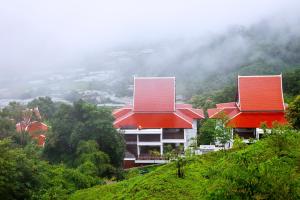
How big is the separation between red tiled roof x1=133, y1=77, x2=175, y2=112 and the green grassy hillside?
11648 mm

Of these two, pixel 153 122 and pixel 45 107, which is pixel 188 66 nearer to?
pixel 45 107

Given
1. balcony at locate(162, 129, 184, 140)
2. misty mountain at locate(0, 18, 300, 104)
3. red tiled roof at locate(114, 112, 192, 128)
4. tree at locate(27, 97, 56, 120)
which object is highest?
misty mountain at locate(0, 18, 300, 104)

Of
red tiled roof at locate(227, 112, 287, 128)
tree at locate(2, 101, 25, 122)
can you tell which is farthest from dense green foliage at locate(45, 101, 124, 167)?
red tiled roof at locate(227, 112, 287, 128)

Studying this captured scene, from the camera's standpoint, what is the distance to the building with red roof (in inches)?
915

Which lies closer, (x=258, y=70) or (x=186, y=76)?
(x=258, y=70)

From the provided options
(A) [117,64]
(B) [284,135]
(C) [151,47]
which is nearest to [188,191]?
(B) [284,135]

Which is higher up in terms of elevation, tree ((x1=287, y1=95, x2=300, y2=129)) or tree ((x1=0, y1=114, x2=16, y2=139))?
tree ((x1=287, y1=95, x2=300, y2=129))

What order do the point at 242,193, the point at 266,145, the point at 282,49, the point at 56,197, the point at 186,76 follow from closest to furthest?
the point at 242,193 → the point at 56,197 → the point at 266,145 → the point at 282,49 → the point at 186,76

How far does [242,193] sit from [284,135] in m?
4.60

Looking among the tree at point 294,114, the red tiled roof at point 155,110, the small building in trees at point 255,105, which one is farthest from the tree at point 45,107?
the tree at point 294,114

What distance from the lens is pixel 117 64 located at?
7694cm

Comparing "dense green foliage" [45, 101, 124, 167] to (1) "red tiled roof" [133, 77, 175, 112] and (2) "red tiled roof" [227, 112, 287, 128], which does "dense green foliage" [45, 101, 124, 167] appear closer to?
(1) "red tiled roof" [133, 77, 175, 112]

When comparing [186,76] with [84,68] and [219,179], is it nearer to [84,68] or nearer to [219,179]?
[84,68]

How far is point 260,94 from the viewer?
24.3m
